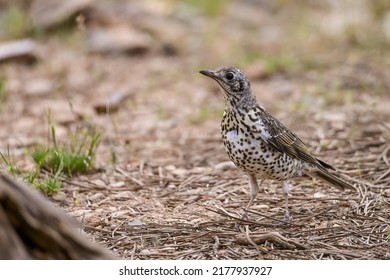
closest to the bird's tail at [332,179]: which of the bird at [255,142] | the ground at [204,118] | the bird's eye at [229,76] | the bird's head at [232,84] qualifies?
the bird at [255,142]

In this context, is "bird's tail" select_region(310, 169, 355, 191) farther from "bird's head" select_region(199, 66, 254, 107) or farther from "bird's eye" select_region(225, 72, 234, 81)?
"bird's eye" select_region(225, 72, 234, 81)

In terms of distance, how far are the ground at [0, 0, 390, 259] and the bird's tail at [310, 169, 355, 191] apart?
0.46 feet

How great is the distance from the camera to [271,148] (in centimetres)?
559

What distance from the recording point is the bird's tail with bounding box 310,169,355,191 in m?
5.96

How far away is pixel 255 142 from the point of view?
550cm

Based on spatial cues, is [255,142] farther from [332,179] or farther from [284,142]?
[332,179]

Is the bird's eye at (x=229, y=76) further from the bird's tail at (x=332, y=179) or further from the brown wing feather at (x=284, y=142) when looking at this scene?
the bird's tail at (x=332, y=179)

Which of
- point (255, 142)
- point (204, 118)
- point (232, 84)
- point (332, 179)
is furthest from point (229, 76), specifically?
point (204, 118)

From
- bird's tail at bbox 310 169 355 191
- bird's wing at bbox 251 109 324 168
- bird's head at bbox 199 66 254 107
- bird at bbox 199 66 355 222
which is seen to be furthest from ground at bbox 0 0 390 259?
bird's head at bbox 199 66 254 107

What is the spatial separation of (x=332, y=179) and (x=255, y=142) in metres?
0.93

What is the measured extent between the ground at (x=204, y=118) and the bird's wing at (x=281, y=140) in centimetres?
40
